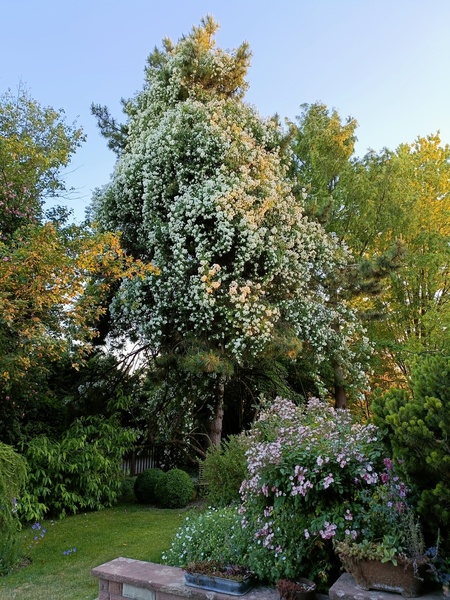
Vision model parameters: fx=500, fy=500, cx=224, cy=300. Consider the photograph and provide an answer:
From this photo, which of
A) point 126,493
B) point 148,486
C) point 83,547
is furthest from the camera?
point 126,493

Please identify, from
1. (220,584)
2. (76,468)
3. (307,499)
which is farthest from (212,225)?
(220,584)

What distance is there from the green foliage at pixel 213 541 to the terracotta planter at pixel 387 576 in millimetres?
1139

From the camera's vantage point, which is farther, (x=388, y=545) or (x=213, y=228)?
(x=213, y=228)

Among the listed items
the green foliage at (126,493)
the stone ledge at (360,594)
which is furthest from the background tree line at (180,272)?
the stone ledge at (360,594)

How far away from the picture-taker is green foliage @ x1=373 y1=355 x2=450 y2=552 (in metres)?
3.07

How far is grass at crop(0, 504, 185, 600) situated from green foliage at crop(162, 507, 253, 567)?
0.89 m

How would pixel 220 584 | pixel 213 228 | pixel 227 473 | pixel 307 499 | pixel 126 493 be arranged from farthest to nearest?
pixel 126 493
pixel 213 228
pixel 227 473
pixel 307 499
pixel 220 584

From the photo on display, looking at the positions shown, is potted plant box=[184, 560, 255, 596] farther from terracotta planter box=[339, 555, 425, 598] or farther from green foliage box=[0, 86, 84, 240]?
green foliage box=[0, 86, 84, 240]

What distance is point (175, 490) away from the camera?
10.3m

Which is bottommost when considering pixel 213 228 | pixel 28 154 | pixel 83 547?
pixel 83 547

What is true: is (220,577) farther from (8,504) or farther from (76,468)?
(76,468)

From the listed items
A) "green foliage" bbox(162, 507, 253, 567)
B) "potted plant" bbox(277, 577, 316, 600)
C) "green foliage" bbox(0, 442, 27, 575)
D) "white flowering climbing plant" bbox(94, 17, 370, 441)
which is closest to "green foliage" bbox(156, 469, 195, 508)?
"white flowering climbing plant" bbox(94, 17, 370, 441)

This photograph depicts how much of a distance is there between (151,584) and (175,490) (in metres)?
6.47

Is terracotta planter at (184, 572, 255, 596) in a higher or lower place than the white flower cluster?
lower
